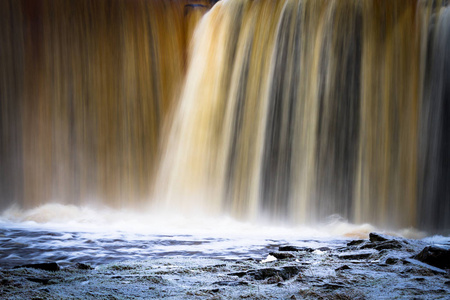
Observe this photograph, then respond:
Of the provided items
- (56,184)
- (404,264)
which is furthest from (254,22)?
(404,264)

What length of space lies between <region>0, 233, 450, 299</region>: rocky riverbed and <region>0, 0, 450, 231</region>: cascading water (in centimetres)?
347

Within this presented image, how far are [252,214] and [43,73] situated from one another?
6215mm

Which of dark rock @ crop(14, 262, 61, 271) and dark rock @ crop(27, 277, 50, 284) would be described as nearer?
dark rock @ crop(27, 277, 50, 284)

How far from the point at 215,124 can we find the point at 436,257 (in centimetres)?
697

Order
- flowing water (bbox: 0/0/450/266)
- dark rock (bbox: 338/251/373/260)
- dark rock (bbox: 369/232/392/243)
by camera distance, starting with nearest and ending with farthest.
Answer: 1. dark rock (bbox: 338/251/373/260)
2. dark rock (bbox: 369/232/392/243)
3. flowing water (bbox: 0/0/450/266)

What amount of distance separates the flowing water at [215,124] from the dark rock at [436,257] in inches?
81.3

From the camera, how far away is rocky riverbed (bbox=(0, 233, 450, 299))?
11.9ft

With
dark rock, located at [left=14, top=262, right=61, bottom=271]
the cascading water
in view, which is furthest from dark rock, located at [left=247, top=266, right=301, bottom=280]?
the cascading water

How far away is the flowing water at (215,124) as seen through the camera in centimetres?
810

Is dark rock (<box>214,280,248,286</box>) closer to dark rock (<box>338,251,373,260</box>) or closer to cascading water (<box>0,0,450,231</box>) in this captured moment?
dark rock (<box>338,251,373,260</box>)

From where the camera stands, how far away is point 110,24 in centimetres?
1259

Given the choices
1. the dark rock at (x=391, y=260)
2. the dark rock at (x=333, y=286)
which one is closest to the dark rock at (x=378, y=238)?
the dark rock at (x=391, y=260)

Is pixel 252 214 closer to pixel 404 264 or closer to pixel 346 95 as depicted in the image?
pixel 346 95

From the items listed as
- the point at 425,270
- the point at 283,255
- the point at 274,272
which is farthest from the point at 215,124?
the point at 425,270
